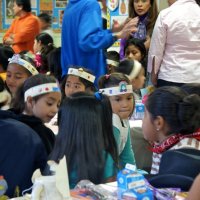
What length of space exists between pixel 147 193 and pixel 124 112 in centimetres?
165

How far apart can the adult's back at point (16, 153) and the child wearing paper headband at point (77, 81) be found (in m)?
1.61

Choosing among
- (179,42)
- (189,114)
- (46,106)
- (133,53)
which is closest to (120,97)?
(46,106)

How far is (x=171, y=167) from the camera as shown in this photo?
1875mm

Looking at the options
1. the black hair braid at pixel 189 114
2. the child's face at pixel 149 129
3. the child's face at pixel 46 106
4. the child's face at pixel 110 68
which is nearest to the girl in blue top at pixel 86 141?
the child's face at pixel 149 129

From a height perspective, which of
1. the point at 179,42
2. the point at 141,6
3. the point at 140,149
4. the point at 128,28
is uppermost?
the point at 141,6

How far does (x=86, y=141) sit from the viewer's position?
208cm

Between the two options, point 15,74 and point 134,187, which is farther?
point 15,74

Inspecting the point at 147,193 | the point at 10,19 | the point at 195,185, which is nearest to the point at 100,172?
the point at 147,193

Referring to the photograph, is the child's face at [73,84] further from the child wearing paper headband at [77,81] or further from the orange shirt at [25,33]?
the orange shirt at [25,33]

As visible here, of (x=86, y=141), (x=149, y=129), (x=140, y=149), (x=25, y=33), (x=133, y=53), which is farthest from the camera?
(x=25, y=33)

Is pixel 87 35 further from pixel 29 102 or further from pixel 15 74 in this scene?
pixel 29 102

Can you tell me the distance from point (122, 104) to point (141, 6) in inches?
64.0

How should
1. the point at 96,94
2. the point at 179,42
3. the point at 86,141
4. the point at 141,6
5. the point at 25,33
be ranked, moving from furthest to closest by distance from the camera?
the point at 25,33, the point at 141,6, the point at 179,42, the point at 96,94, the point at 86,141

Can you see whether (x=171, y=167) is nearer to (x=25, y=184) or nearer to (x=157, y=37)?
(x=25, y=184)
